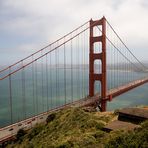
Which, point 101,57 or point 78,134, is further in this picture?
point 101,57

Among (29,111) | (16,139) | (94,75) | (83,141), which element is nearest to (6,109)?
(29,111)

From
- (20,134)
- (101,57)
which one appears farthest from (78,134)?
(101,57)

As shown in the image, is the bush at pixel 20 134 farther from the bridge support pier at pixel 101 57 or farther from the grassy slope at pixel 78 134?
the bridge support pier at pixel 101 57

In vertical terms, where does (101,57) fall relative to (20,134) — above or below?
above

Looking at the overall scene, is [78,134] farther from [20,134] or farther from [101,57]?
[101,57]

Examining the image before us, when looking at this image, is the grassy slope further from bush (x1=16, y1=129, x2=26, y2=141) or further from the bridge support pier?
the bridge support pier

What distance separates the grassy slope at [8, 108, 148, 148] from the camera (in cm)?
1246

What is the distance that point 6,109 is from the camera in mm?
72250

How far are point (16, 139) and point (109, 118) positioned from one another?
1028cm

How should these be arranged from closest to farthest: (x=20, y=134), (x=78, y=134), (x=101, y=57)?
1. (x=78, y=134)
2. (x=20, y=134)
3. (x=101, y=57)

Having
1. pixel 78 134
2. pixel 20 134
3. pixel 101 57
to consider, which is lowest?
pixel 20 134

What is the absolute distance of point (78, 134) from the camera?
18156mm

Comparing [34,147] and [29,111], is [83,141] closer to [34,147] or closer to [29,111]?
[34,147]

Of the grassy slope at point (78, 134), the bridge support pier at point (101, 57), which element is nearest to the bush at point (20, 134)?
the grassy slope at point (78, 134)
